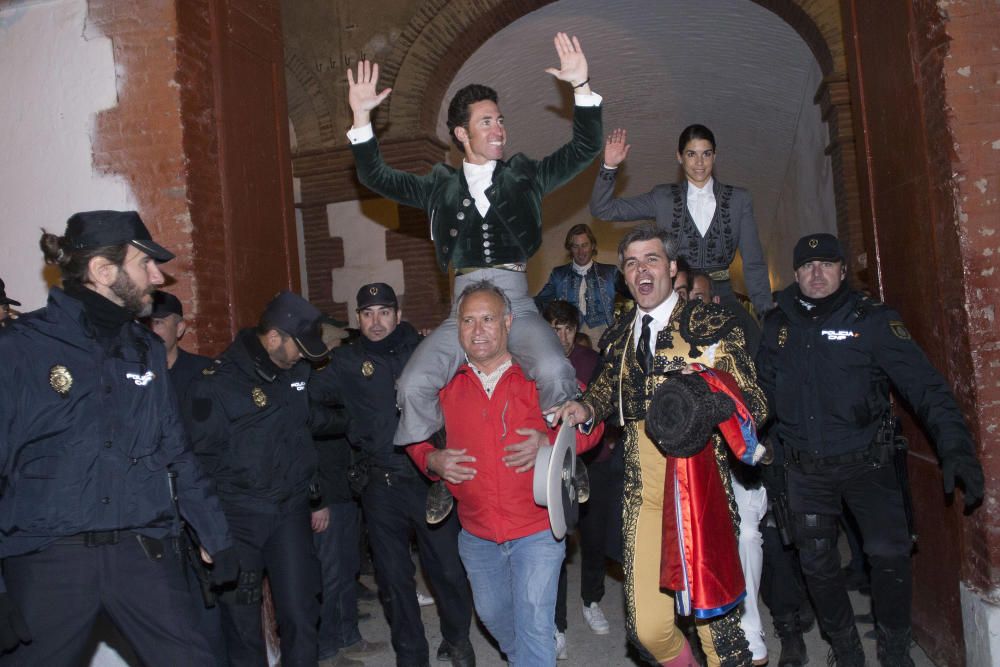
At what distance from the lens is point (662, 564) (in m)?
3.81

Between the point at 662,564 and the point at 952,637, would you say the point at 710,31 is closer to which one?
the point at 952,637

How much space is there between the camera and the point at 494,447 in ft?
13.7

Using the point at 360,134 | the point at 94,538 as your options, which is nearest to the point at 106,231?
the point at 94,538

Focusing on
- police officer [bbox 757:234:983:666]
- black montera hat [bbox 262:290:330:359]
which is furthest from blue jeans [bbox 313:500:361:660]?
police officer [bbox 757:234:983:666]

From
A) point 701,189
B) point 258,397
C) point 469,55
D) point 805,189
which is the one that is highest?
point 469,55

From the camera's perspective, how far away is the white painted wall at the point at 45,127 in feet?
18.6

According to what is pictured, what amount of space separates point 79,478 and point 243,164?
10.4ft

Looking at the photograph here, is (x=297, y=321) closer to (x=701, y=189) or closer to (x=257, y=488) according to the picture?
(x=257, y=488)

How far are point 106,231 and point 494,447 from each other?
1882mm

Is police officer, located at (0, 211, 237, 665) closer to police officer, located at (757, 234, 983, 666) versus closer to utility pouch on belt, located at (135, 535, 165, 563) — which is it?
utility pouch on belt, located at (135, 535, 165, 563)

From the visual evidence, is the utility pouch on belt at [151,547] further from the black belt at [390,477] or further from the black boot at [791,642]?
the black boot at [791,642]

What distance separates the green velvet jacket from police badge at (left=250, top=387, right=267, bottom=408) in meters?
1.15

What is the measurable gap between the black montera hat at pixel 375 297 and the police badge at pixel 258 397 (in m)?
1.13

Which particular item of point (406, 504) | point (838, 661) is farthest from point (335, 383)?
point (838, 661)
